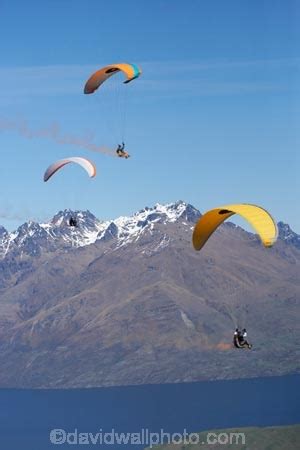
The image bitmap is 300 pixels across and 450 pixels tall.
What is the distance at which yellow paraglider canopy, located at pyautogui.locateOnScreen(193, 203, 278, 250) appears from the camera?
54.6 meters

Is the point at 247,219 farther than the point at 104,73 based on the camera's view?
No

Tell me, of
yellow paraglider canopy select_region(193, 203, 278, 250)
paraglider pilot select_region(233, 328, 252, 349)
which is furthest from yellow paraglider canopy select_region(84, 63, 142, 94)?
paraglider pilot select_region(233, 328, 252, 349)

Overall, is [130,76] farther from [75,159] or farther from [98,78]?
[75,159]

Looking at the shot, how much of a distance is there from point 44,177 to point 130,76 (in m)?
21.5

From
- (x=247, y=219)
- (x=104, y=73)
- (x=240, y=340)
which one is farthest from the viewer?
(x=104, y=73)

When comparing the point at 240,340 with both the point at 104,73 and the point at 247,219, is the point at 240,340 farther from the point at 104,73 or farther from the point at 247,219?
the point at 104,73

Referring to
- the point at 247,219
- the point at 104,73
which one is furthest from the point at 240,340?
the point at 104,73

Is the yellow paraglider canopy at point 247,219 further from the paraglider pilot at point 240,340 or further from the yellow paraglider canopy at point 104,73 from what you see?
the yellow paraglider canopy at point 104,73

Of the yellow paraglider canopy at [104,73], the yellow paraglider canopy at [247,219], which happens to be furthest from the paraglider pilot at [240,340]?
the yellow paraglider canopy at [104,73]

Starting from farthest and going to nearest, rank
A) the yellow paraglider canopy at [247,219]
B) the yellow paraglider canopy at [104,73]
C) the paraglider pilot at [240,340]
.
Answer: the yellow paraglider canopy at [104,73] < the paraglider pilot at [240,340] < the yellow paraglider canopy at [247,219]

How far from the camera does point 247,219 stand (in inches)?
2288

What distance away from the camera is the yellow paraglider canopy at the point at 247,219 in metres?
54.6

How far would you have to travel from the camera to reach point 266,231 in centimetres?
5491

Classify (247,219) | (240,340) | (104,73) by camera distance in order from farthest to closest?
(104,73) < (240,340) < (247,219)
